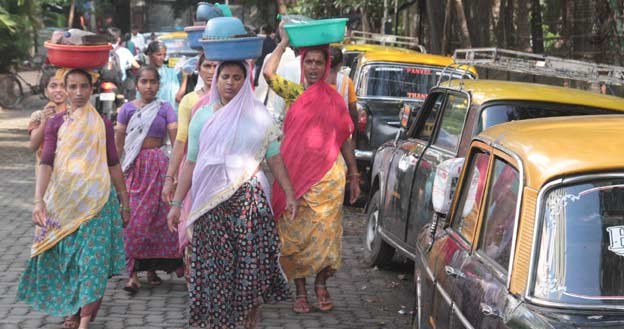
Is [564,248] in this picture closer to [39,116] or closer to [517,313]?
[517,313]

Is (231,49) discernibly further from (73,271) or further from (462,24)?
(462,24)

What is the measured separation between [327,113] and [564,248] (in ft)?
13.6

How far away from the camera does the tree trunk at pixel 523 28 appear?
20.4 metres

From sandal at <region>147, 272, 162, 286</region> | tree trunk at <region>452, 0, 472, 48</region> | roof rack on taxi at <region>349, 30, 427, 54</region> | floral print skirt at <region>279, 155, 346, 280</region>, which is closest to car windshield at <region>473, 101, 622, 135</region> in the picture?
floral print skirt at <region>279, 155, 346, 280</region>

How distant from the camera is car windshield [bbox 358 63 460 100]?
44.2ft

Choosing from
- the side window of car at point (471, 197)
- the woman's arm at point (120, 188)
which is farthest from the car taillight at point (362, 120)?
the side window of car at point (471, 197)

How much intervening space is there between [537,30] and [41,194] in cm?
1554

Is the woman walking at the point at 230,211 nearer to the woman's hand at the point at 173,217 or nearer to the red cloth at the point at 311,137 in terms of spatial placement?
the woman's hand at the point at 173,217

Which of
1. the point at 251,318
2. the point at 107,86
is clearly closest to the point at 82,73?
the point at 251,318

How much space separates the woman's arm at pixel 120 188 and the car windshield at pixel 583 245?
3.91 meters

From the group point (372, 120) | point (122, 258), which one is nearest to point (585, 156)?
point (122, 258)

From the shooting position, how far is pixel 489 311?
4.16 metres

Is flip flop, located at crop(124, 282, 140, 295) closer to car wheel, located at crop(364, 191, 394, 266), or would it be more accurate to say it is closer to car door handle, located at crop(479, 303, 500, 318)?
car wheel, located at crop(364, 191, 394, 266)

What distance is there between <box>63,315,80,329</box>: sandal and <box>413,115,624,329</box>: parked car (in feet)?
10.7
